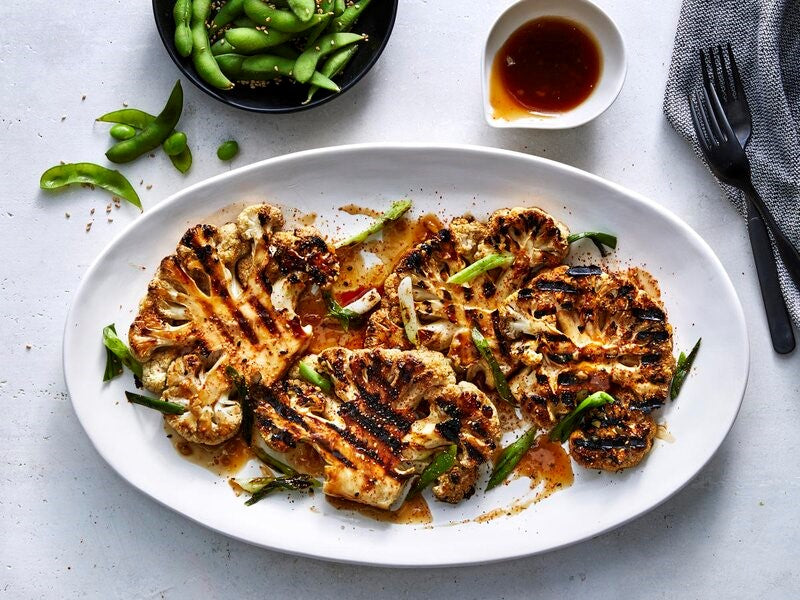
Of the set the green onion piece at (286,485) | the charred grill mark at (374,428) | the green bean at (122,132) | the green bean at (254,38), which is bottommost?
the green onion piece at (286,485)

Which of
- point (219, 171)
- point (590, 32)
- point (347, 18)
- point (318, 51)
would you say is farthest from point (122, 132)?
point (590, 32)

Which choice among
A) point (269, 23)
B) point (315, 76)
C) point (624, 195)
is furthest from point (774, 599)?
point (269, 23)

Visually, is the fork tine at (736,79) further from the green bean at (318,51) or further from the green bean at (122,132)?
the green bean at (122,132)

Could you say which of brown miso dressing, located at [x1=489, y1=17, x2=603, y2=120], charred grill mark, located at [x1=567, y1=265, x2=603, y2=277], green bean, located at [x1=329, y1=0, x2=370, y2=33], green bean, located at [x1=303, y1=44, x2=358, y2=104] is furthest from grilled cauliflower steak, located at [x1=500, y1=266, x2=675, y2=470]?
green bean, located at [x1=329, y1=0, x2=370, y2=33]

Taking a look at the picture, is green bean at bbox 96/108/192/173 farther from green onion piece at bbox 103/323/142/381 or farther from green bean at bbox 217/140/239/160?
green onion piece at bbox 103/323/142/381

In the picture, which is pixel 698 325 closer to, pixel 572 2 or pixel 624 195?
pixel 624 195

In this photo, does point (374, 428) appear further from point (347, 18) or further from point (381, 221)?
point (347, 18)

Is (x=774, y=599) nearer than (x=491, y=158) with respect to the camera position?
No

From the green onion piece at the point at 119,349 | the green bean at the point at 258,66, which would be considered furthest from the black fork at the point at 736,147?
the green onion piece at the point at 119,349
